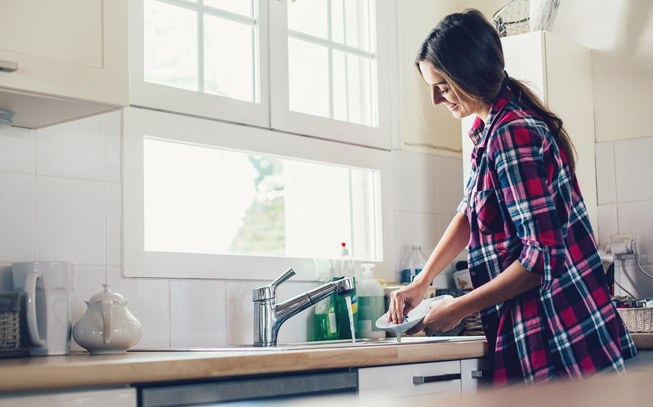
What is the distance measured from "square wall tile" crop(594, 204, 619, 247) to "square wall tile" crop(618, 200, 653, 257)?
0.07 feet

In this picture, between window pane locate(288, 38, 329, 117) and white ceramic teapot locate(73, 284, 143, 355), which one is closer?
white ceramic teapot locate(73, 284, 143, 355)

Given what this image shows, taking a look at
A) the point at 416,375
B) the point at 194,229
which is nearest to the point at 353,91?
the point at 194,229

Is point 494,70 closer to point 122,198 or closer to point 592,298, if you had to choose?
point 592,298

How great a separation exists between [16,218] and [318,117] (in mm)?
1080

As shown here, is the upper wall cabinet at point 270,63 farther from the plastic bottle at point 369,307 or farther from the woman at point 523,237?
the woman at point 523,237

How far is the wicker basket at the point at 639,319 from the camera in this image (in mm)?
2307

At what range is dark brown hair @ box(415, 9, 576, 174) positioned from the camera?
5.65ft

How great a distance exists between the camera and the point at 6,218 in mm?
1789

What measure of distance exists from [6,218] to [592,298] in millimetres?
1288

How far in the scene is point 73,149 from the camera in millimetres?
1928

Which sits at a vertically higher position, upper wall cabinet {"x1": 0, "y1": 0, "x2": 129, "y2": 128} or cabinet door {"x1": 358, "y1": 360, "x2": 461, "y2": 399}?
upper wall cabinet {"x1": 0, "y1": 0, "x2": 129, "y2": 128}

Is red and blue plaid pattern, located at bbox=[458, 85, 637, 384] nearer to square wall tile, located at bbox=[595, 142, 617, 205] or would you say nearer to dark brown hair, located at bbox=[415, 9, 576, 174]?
dark brown hair, located at bbox=[415, 9, 576, 174]

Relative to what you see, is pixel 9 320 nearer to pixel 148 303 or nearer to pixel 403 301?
pixel 148 303

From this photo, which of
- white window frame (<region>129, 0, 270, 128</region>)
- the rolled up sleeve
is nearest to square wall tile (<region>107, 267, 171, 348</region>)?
white window frame (<region>129, 0, 270, 128</region>)
